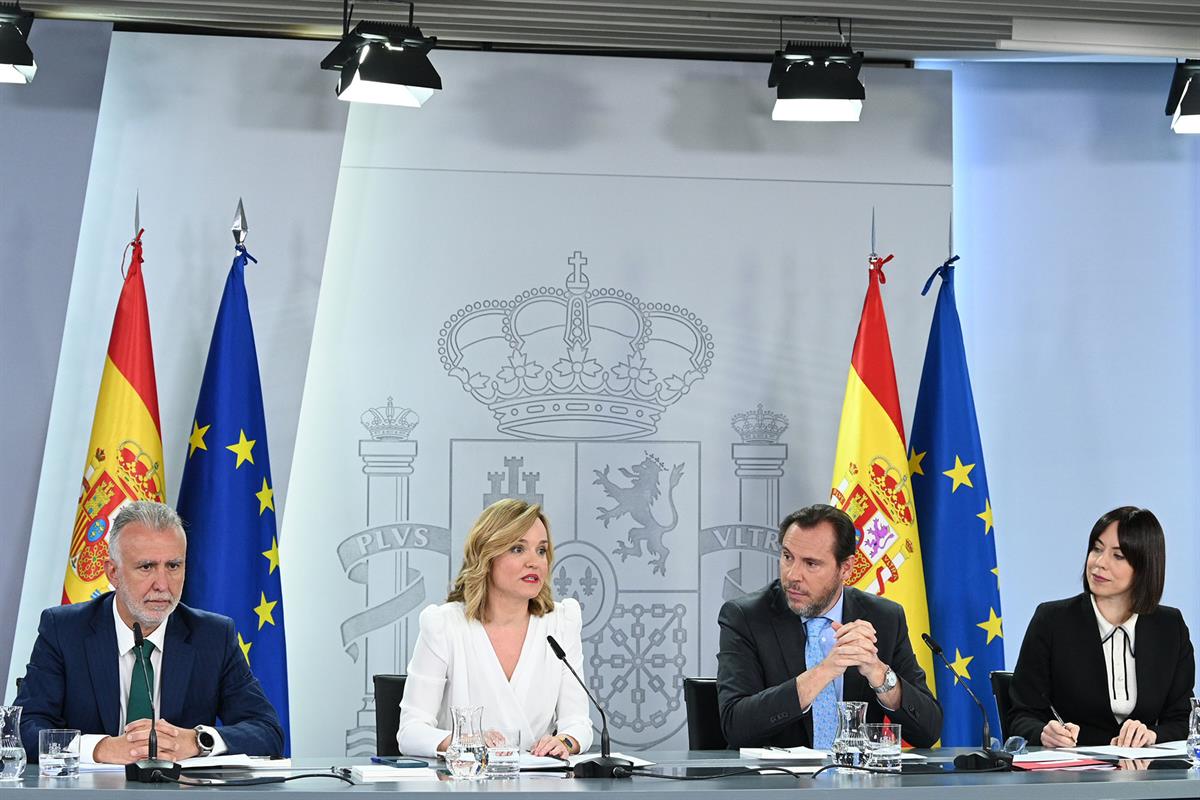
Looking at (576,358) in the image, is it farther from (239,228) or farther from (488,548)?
(488,548)

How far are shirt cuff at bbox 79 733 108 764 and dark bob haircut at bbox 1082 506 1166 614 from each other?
275 centimetres

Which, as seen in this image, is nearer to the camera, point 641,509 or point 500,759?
point 500,759

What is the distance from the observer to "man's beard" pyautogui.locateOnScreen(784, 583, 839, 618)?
3820 millimetres

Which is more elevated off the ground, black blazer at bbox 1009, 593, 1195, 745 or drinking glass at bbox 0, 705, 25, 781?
black blazer at bbox 1009, 593, 1195, 745

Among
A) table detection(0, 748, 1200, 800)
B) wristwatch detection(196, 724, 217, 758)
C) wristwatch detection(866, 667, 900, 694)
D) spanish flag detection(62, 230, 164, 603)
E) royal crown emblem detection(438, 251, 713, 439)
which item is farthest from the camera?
royal crown emblem detection(438, 251, 713, 439)

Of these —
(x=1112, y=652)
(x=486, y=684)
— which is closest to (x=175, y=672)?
(x=486, y=684)

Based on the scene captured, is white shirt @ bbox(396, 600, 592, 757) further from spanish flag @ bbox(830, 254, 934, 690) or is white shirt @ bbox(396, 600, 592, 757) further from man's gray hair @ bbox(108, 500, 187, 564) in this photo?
spanish flag @ bbox(830, 254, 934, 690)

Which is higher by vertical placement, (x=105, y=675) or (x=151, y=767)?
(x=105, y=675)

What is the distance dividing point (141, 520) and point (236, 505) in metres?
1.23

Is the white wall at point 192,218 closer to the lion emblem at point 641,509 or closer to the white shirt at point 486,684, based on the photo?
the lion emblem at point 641,509

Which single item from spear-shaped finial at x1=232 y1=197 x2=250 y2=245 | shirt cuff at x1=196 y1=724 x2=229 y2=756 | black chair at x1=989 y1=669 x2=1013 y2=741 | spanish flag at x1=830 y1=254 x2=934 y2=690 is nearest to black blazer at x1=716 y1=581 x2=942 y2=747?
black chair at x1=989 y1=669 x2=1013 y2=741

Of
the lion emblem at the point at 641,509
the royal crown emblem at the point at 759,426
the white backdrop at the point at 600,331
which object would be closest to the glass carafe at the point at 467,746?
the white backdrop at the point at 600,331

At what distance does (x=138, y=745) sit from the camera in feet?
10.0

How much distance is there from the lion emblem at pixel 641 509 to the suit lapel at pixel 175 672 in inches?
76.7
